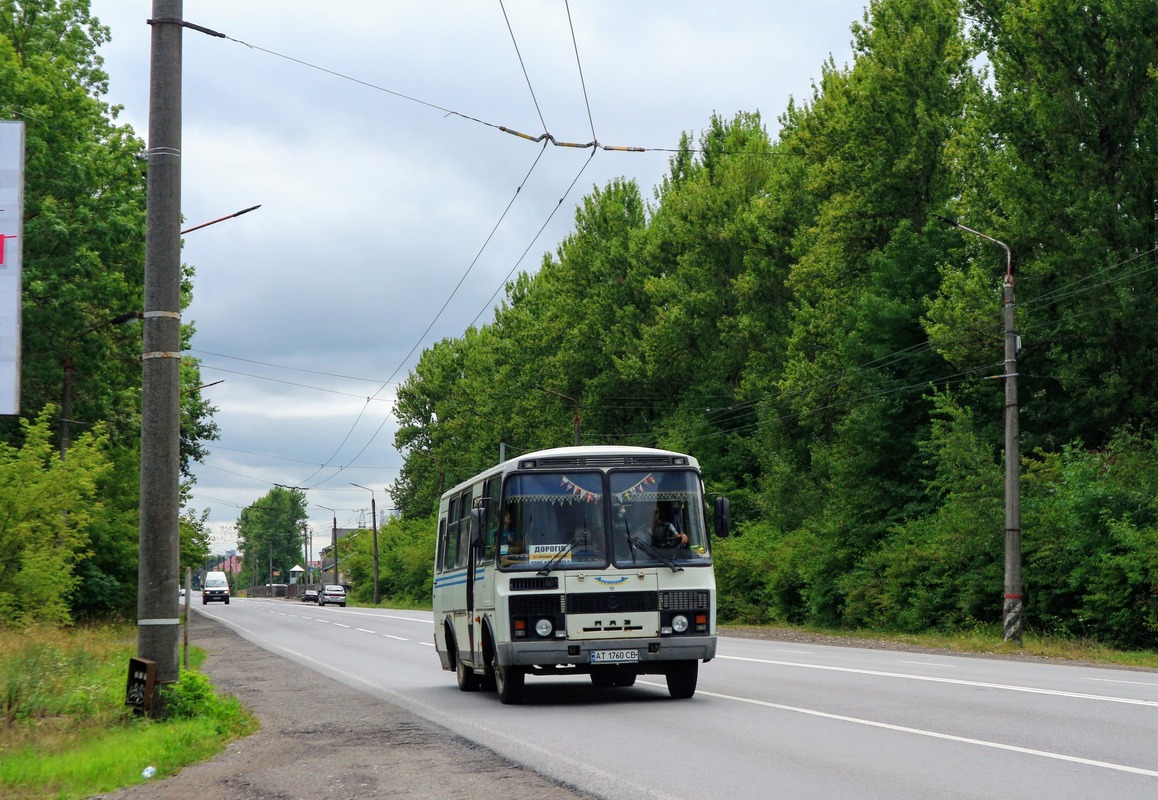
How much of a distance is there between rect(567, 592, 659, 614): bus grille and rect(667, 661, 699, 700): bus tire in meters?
1.05

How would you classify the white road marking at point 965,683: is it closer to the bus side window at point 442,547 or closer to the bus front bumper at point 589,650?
the bus front bumper at point 589,650

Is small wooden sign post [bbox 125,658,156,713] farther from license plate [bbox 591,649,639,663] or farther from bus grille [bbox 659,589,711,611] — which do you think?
bus grille [bbox 659,589,711,611]

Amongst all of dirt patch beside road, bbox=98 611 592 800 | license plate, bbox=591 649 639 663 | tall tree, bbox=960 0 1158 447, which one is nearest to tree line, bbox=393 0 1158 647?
tall tree, bbox=960 0 1158 447

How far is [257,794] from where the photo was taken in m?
9.30

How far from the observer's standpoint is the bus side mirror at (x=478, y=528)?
1628cm

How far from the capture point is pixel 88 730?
12398mm

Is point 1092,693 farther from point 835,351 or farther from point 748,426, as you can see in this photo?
point 748,426

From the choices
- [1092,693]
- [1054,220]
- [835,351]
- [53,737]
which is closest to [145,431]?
[53,737]

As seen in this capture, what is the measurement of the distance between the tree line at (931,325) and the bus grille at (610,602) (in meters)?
13.7

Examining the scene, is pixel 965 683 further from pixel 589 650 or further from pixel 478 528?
pixel 478 528

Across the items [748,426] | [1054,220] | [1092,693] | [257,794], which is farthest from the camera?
[748,426]

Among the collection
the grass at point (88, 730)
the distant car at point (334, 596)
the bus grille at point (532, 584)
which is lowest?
the distant car at point (334, 596)

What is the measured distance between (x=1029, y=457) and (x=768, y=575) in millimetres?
10168

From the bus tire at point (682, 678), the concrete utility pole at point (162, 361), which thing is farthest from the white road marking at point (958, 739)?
the concrete utility pole at point (162, 361)
